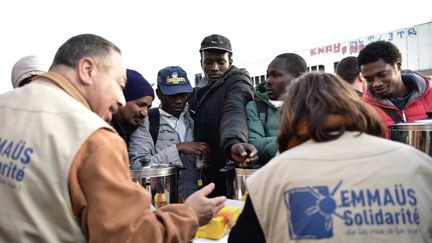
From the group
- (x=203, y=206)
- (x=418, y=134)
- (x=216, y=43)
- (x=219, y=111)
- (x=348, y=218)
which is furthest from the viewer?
(x=216, y=43)

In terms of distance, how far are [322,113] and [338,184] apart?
0.21 meters

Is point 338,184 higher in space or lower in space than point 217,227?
higher

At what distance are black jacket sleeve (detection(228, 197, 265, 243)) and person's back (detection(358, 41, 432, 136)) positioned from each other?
1.52 meters

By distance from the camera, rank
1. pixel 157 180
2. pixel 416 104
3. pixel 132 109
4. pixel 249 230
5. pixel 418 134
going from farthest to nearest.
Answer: pixel 132 109
pixel 416 104
pixel 157 180
pixel 418 134
pixel 249 230

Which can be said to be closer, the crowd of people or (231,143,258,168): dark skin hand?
the crowd of people

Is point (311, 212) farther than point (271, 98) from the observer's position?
No

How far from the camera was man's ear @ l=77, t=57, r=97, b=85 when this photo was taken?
49.6 inches

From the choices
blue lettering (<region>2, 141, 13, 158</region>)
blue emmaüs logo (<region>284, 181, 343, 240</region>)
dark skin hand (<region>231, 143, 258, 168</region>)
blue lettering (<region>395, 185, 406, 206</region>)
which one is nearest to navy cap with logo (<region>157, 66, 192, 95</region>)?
dark skin hand (<region>231, 143, 258, 168</region>)

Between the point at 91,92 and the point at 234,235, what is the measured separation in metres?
0.71

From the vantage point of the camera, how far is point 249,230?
113 cm

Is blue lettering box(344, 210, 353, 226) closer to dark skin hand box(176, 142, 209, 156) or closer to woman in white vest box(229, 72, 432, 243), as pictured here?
woman in white vest box(229, 72, 432, 243)

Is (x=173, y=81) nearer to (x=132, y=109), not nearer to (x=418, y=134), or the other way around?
(x=132, y=109)

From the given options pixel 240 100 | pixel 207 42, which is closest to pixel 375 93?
pixel 240 100

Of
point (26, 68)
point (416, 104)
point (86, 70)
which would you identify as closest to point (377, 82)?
point (416, 104)
